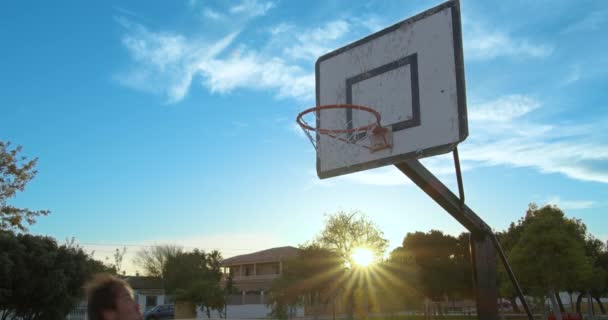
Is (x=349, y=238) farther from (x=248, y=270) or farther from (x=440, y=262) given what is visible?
(x=248, y=270)

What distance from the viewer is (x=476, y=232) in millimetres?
Answer: 7027

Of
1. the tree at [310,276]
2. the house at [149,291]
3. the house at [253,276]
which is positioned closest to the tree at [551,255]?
the tree at [310,276]

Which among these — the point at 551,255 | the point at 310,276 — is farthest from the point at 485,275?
the point at 310,276

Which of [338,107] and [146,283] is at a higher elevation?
[338,107]

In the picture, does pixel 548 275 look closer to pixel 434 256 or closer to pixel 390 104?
pixel 434 256

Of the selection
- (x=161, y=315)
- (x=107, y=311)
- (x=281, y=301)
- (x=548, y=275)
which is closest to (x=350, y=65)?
(x=107, y=311)

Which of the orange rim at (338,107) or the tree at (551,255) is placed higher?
the orange rim at (338,107)

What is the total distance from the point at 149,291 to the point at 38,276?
35.5m

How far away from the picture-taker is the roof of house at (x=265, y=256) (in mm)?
56156

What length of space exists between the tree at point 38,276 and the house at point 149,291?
2775 cm

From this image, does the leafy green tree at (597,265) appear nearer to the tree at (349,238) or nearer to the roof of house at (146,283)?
the tree at (349,238)

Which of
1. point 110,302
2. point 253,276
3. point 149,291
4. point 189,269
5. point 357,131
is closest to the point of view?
point 110,302

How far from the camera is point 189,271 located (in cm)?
5053

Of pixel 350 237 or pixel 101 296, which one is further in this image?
pixel 350 237
